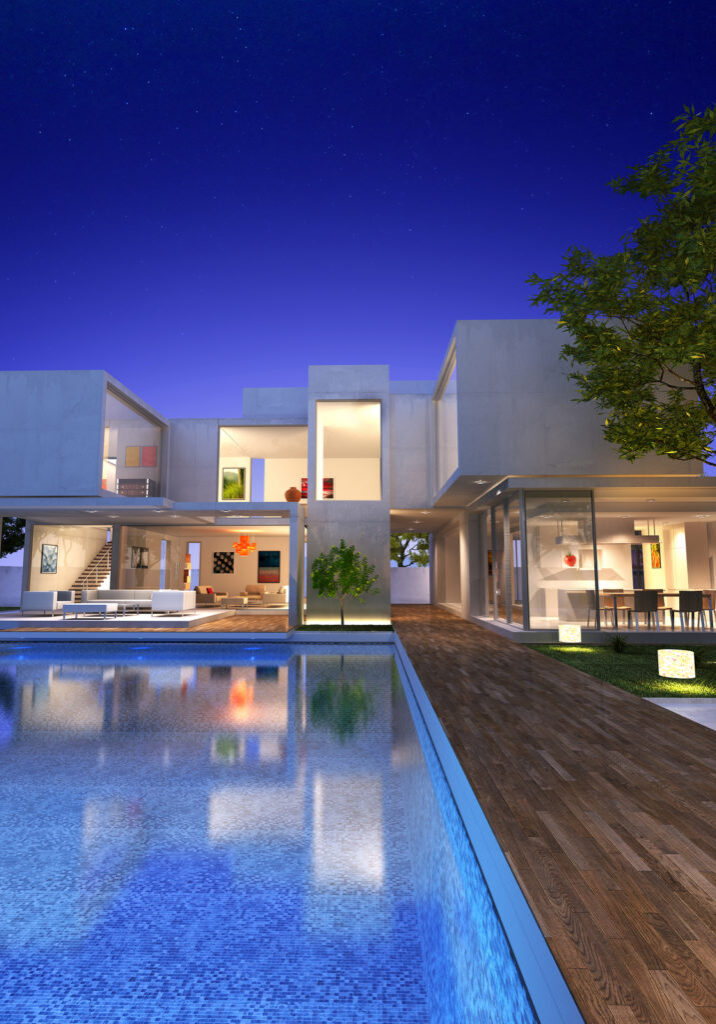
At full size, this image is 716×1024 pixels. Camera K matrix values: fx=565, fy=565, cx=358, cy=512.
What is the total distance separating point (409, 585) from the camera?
86.9ft

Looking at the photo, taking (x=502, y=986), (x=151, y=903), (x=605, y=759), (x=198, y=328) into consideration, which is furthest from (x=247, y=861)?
(x=198, y=328)

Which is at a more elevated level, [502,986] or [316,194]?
[316,194]

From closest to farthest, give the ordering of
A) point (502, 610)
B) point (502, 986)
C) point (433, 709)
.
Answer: point (502, 986)
point (433, 709)
point (502, 610)

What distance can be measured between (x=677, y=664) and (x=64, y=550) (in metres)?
20.6

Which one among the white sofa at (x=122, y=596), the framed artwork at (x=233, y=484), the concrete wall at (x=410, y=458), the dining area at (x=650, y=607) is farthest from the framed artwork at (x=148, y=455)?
the dining area at (x=650, y=607)

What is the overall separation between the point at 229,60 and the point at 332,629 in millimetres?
14300

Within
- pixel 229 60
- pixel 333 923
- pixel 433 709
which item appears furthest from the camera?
pixel 229 60

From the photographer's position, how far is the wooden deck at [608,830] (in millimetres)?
1762

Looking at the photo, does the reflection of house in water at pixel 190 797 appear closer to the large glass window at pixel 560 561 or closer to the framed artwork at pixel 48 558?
the large glass window at pixel 560 561

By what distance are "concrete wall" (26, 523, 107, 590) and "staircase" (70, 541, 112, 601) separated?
0.53 feet

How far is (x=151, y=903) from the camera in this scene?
2645 millimetres

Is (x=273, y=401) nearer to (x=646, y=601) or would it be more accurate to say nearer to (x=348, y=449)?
(x=348, y=449)

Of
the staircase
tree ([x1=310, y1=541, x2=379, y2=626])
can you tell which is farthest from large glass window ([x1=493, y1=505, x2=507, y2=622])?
the staircase

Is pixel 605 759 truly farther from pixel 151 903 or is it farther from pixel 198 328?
pixel 198 328
